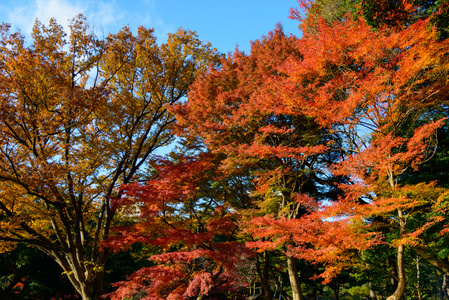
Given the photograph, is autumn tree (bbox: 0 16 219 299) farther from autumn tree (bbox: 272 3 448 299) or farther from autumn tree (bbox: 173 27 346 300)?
autumn tree (bbox: 272 3 448 299)

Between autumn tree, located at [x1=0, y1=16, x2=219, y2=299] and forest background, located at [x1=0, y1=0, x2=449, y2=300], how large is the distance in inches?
2.0

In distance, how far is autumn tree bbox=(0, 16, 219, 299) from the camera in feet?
22.7

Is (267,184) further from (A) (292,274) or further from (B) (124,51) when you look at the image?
(B) (124,51)

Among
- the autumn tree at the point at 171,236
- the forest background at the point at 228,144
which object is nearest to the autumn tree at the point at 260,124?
the forest background at the point at 228,144

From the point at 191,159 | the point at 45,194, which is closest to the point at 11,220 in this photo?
the point at 45,194

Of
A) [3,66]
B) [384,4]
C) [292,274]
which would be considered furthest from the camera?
[292,274]

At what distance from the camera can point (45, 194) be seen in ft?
22.8

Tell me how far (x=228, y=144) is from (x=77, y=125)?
467 cm

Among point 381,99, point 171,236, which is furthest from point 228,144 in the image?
point 381,99

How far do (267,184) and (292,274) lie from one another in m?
2.96

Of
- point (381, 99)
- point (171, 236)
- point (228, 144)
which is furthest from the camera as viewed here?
point (228, 144)

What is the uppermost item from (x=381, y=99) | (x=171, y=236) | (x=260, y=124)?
(x=260, y=124)

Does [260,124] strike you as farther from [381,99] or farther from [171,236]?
[171,236]

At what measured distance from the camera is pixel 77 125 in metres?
7.78
